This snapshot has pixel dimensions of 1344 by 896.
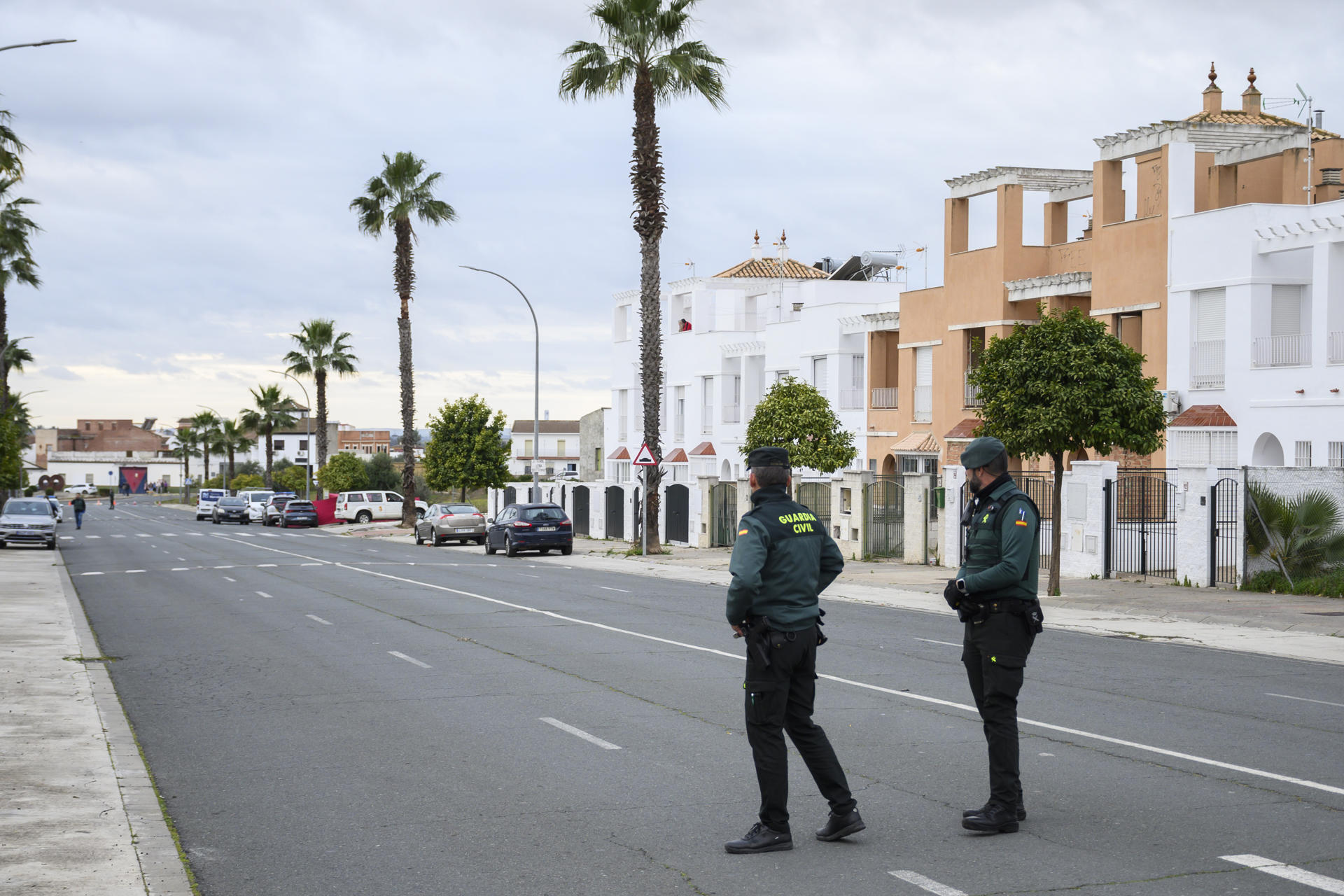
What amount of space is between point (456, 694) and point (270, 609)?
9.69m

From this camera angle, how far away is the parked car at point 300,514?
214ft

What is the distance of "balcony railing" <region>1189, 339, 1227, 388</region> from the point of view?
32250 millimetres

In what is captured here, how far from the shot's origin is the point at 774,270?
6256 centimetres

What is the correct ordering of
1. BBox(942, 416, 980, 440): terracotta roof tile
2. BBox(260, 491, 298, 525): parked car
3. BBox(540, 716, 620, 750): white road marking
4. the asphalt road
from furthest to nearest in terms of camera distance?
BBox(260, 491, 298, 525): parked car, BBox(942, 416, 980, 440): terracotta roof tile, BBox(540, 716, 620, 750): white road marking, the asphalt road

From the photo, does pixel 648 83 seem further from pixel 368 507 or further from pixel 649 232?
pixel 368 507

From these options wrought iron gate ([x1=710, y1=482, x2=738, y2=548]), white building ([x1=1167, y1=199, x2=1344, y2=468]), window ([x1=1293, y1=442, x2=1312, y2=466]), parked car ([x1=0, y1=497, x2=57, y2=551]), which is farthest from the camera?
wrought iron gate ([x1=710, y1=482, x2=738, y2=548])

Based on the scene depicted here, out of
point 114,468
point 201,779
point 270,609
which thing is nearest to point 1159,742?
point 201,779

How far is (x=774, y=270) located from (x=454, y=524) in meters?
24.1

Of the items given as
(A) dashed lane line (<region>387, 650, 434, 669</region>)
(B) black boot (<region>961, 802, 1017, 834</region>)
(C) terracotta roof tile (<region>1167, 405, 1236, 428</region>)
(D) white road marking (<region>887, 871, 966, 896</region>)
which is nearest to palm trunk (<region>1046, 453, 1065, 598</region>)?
(C) terracotta roof tile (<region>1167, 405, 1236, 428</region>)

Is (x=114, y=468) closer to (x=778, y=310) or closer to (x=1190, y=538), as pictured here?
(x=778, y=310)

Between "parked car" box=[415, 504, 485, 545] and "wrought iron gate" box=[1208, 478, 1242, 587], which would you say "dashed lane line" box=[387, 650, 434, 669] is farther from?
"parked car" box=[415, 504, 485, 545]

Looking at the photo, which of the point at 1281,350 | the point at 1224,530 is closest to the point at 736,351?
the point at 1281,350

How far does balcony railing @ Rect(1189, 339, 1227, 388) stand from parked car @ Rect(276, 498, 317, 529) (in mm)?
45108

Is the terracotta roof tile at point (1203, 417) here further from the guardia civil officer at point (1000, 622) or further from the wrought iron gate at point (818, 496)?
the guardia civil officer at point (1000, 622)
